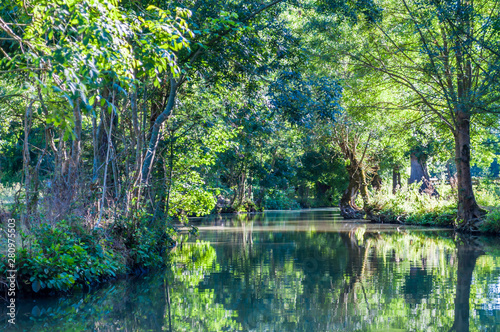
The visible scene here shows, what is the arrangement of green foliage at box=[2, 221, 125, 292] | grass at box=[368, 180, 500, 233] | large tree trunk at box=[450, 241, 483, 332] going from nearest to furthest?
large tree trunk at box=[450, 241, 483, 332] → green foliage at box=[2, 221, 125, 292] → grass at box=[368, 180, 500, 233]

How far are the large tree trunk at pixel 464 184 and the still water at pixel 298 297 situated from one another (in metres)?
6.45

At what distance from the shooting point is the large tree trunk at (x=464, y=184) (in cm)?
1839

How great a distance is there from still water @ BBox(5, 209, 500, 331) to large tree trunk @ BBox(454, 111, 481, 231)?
6.45m

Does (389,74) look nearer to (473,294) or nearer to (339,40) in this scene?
(339,40)

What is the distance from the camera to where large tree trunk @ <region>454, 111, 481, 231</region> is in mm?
18391

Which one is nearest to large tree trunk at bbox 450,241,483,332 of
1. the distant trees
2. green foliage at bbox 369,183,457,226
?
the distant trees

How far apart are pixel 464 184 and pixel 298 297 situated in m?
13.6

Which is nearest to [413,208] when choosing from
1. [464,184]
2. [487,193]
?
[487,193]

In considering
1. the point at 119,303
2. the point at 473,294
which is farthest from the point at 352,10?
the point at 119,303

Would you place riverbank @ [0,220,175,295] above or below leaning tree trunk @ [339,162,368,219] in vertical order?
below

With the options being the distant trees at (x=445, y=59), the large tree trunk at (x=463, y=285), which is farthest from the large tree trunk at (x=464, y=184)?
the large tree trunk at (x=463, y=285)

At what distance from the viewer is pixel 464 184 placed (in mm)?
18641

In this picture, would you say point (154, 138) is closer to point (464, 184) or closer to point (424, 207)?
point (464, 184)

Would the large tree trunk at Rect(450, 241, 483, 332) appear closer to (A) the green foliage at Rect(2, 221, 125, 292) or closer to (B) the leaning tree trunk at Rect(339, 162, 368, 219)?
(A) the green foliage at Rect(2, 221, 125, 292)
